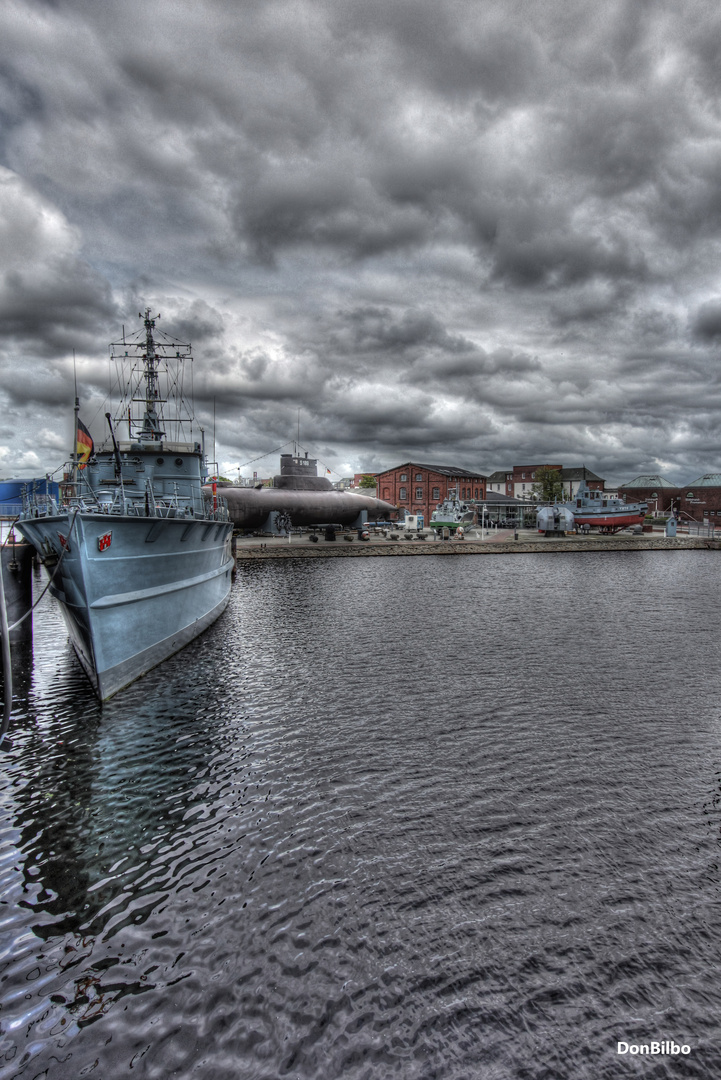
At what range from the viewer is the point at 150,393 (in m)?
23.5

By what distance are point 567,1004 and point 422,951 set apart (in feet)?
5.33

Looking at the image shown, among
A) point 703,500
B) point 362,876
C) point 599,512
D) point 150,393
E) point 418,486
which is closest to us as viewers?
point 362,876

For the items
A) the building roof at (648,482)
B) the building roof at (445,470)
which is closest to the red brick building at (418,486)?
the building roof at (445,470)

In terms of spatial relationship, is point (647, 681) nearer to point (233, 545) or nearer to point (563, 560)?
point (233, 545)

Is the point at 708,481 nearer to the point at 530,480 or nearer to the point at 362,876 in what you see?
the point at 530,480

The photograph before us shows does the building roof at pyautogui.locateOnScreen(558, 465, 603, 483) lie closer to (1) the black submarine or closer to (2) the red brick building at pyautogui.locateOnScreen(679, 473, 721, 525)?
(2) the red brick building at pyautogui.locateOnScreen(679, 473, 721, 525)

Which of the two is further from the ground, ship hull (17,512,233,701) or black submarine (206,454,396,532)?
black submarine (206,454,396,532)

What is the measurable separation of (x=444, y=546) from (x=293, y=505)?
1760 cm

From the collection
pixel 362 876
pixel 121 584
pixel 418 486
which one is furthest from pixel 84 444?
pixel 418 486

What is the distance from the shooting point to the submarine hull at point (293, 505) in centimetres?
5341

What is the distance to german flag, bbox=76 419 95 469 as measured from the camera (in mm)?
19239

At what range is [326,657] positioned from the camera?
57.2ft

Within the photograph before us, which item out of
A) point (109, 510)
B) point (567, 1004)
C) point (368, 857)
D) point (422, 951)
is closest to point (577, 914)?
point (567, 1004)

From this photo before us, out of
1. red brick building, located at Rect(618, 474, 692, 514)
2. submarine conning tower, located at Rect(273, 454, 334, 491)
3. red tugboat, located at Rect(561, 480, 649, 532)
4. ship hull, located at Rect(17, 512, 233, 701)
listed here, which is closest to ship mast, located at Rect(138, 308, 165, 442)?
ship hull, located at Rect(17, 512, 233, 701)
